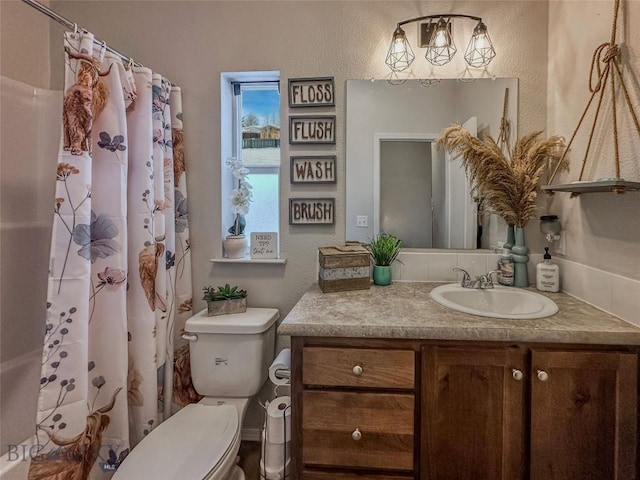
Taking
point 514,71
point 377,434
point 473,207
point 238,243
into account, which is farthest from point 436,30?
point 377,434

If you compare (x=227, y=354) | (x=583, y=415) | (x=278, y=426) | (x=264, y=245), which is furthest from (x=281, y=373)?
(x=583, y=415)

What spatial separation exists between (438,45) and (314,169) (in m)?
0.85

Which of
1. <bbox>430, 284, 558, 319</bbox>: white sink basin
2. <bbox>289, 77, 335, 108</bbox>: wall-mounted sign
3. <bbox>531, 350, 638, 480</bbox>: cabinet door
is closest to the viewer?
<bbox>531, 350, 638, 480</bbox>: cabinet door

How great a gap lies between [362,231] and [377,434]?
93 cm

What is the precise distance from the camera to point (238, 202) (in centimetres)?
170

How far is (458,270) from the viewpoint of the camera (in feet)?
5.12

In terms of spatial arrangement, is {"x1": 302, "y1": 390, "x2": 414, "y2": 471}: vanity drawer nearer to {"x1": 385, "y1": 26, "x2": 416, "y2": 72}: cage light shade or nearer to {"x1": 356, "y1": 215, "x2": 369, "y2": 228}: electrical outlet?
{"x1": 356, "y1": 215, "x2": 369, "y2": 228}: electrical outlet

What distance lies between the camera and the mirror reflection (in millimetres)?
1602

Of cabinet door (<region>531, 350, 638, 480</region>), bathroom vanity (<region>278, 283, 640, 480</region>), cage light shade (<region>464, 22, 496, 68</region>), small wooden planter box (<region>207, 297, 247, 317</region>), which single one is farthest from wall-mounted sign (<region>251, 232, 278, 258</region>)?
cage light shade (<region>464, 22, 496, 68</region>)

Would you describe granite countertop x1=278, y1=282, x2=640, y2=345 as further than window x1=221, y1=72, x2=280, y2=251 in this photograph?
No

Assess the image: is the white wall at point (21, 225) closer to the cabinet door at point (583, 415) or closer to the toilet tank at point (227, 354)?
the toilet tank at point (227, 354)

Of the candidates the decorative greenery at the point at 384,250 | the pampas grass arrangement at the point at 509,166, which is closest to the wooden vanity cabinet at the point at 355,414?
the decorative greenery at the point at 384,250

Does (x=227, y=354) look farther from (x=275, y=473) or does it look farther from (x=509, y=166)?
(x=509, y=166)

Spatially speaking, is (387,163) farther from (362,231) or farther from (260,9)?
(260,9)
